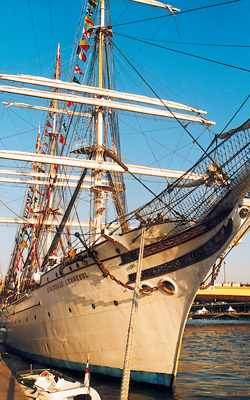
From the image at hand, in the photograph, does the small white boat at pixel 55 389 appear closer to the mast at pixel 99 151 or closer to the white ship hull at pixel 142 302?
the white ship hull at pixel 142 302

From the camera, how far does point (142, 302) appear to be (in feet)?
31.6

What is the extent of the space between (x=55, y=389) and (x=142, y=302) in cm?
322

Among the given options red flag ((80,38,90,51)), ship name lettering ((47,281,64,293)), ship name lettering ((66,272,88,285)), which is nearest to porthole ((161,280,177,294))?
ship name lettering ((66,272,88,285))

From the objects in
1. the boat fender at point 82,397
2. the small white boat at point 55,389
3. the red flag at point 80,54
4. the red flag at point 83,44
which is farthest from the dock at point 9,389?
the red flag at point 83,44

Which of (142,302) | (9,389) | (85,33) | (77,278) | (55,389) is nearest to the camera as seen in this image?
(9,389)

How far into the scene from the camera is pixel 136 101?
61.6ft

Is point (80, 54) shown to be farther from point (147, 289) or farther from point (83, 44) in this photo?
point (147, 289)

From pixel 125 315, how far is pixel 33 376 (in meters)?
3.09

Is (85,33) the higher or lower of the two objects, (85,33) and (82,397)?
the higher

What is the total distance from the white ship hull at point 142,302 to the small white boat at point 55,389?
6.43 feet

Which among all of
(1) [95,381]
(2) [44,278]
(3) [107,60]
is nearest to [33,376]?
(1) [95,381]

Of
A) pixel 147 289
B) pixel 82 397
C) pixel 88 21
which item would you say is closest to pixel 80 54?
pixel 88 21

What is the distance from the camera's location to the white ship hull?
30.3 ft

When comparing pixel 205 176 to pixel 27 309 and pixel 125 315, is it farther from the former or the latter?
pixel 27 309
